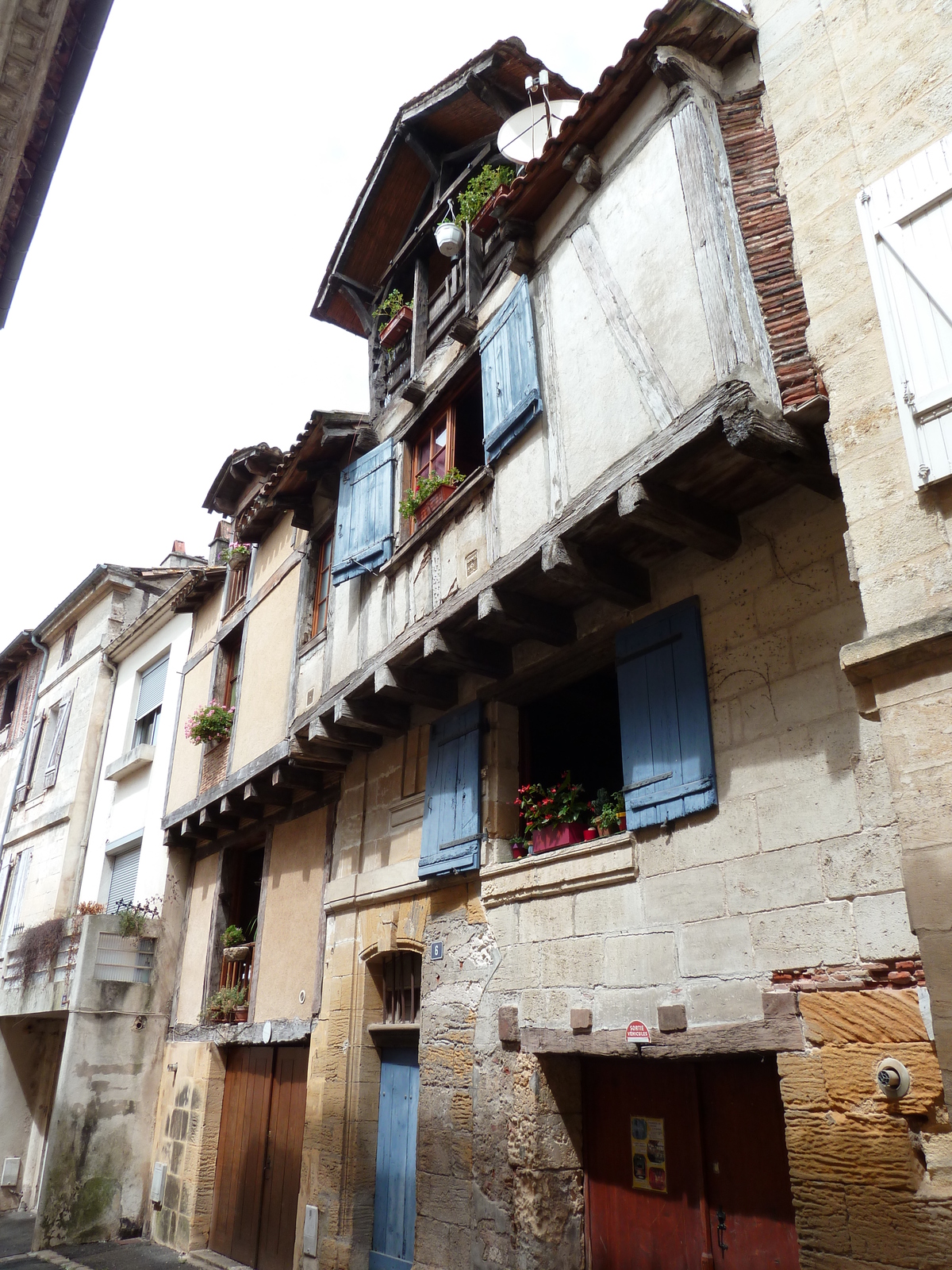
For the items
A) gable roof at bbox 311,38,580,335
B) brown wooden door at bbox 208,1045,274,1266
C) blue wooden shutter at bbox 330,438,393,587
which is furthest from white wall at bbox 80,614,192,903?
gable roof at bbox 311,38,580,335

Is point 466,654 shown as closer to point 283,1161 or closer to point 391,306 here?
point 391,306

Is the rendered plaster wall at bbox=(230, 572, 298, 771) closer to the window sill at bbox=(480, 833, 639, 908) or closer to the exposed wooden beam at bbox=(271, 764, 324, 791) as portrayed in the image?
the exposed wooden beam at bbox=(271, 764, 324, 791)

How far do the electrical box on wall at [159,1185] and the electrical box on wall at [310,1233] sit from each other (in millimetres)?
3345

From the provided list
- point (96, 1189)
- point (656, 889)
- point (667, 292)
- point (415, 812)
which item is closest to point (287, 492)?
point (415, 812)

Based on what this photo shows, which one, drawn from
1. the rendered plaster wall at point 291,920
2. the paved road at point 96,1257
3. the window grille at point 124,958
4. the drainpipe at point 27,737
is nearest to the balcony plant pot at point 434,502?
the rendered plaster wall at point 291,920

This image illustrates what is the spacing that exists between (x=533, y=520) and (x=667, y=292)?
1628 millimetres

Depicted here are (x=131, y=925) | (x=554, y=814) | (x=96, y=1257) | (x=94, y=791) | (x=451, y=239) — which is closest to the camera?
(x=554, y=814)

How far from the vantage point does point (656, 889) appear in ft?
17.1

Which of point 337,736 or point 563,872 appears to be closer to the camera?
point 563,872

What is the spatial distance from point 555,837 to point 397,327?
5.75 metres

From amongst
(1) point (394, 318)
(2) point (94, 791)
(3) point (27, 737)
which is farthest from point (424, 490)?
(3) point (27, 737)

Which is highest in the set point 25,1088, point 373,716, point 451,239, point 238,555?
point 451,239

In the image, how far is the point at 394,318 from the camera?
31.1ft

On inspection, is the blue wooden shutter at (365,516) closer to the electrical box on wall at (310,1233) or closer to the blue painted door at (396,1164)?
the blue painted door at (396,1164)
